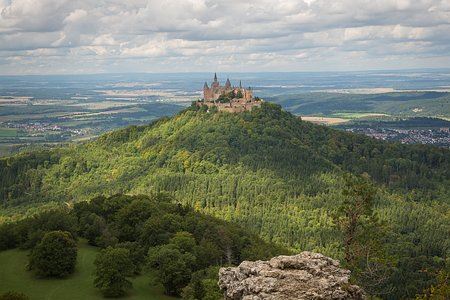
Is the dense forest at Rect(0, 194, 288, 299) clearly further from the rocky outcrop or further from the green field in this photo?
the rocky outcrop

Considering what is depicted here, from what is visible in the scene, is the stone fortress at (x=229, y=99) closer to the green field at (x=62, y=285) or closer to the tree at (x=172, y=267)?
the green field at (x=62, y=285)

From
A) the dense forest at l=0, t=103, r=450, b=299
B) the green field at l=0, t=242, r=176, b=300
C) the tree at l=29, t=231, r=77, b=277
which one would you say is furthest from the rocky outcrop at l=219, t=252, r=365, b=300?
the dense forest at l=0, t=103, r=450, b=299

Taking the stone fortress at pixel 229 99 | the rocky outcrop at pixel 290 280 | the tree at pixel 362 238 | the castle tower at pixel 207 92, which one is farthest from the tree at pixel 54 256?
the castle tower at pixel 207 92

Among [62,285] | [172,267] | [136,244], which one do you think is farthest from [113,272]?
[136,244]

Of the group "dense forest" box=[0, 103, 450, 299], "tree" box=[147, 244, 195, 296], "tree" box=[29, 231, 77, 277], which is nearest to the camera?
"tree" box=[147, 244, 195, 296]

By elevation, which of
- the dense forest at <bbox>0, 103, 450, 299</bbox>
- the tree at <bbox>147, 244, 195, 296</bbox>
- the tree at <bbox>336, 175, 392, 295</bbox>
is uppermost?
the tree at <bbox>336, 175, 392, 295</bbox>

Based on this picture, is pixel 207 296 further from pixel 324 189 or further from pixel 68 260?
pixel 324 189
